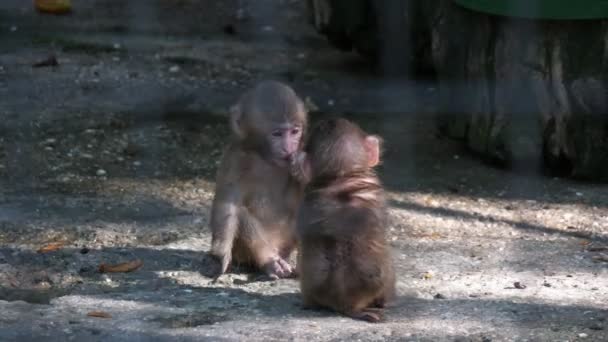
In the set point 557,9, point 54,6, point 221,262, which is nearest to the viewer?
point 221,262

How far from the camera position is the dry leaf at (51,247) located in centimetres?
414

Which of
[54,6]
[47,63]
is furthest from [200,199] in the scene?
[54,6]

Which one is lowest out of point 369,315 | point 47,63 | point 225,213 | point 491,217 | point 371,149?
point 491,217

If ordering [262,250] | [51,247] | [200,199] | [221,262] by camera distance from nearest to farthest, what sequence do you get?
[221,262] → [262,250] → [51,247] → [200,199]

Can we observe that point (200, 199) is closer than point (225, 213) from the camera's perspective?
No

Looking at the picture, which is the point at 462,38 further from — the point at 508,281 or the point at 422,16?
the point at 508,281

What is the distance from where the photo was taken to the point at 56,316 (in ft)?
11.0

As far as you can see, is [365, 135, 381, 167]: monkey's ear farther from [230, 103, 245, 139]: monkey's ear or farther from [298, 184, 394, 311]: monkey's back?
[230, 103, 245, 139]: monkey's ear

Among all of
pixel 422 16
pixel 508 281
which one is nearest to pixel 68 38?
pixel 422 16

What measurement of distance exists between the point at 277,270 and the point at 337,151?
799mm

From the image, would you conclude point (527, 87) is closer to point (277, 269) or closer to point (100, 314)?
point (277, 269)

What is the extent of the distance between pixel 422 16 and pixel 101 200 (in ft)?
6.52

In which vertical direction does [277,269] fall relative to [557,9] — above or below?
below

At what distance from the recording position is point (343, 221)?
3.31 m
